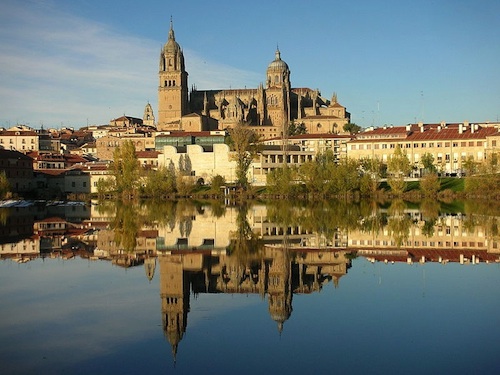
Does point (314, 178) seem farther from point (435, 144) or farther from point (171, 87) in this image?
point (171, 87)

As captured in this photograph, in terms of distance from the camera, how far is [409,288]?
1526 centimetres

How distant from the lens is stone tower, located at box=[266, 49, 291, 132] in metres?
107

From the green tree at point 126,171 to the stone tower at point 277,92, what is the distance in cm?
3984

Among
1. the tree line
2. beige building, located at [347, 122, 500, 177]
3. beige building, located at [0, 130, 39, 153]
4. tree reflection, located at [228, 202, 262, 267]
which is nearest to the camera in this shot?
tree reflection, located at [228, 202, 262, 267]

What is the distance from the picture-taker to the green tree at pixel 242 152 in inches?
2552

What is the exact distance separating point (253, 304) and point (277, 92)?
9718cm

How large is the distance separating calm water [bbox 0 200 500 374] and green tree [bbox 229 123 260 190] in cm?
3828

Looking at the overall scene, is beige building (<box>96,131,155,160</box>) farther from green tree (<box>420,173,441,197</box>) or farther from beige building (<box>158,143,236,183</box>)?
green tree (<box>420,173,441,197</box>)

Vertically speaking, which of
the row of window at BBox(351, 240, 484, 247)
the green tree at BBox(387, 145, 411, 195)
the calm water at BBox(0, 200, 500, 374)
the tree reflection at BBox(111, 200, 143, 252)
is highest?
the green tree at BBox(387, 145, 411, 195)

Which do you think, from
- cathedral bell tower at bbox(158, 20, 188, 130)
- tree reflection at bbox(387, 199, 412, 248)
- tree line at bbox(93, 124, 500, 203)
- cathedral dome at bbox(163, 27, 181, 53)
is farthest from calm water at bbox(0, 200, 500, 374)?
cathedral dome at bbox(163, 27, 181, 53)

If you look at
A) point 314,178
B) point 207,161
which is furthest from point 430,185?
point 207,161

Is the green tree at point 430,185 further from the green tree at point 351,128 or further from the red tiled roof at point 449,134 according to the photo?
the green tree at point 351,128

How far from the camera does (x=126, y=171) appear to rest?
214ft

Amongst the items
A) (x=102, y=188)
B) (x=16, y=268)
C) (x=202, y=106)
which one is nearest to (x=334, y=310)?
(x=16, y=268)
